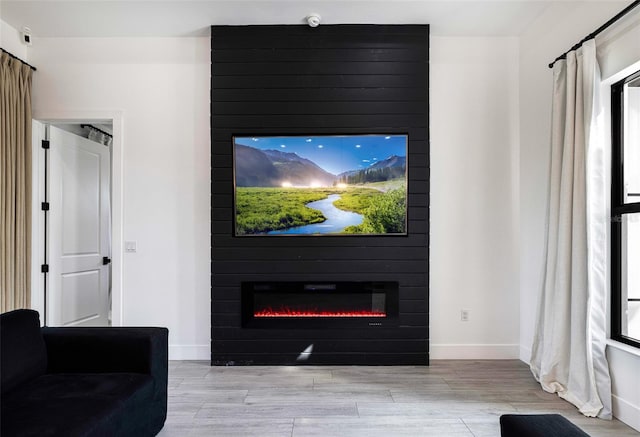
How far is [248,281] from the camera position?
3.43m

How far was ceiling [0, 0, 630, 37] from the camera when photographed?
120 inches

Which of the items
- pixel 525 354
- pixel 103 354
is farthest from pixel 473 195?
pixel 103 354

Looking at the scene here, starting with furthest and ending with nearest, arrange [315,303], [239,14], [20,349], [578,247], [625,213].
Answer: [315,303] < [239,14] < [578,247] < [625,213] < [20,349]

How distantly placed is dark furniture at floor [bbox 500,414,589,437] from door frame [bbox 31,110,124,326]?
3401 mm

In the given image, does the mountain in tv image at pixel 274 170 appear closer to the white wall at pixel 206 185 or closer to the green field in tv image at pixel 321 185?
the green field in tv image at pixel 321 185

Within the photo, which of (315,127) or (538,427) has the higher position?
(315,127)

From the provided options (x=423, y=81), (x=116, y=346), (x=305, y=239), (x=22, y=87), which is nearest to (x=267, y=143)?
(x=305, y=239)

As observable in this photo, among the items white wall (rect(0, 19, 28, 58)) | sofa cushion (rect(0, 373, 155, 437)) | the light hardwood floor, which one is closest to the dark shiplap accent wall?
the light hardwood floor

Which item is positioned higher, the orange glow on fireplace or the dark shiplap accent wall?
the dark shiplap accent wall

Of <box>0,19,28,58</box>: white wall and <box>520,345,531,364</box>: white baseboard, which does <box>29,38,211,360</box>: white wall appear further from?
<box>520,345,531,364</box>: white baseboard

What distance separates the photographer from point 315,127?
341cm

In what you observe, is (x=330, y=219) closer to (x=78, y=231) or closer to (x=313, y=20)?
(x=313, y=20)

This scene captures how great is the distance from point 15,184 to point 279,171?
7.72 ft

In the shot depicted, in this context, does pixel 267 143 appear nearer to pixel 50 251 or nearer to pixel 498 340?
pixel 50 251
